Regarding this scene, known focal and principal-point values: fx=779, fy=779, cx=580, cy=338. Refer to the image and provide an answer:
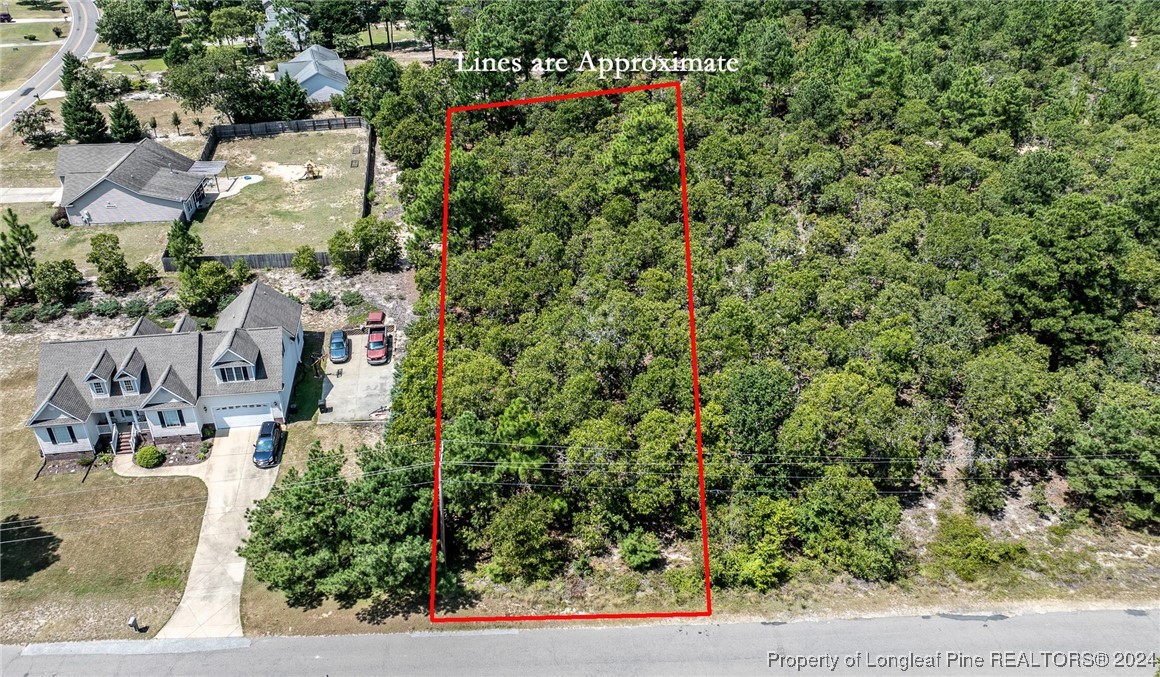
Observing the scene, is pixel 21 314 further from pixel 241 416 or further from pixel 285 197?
pixel 285 197

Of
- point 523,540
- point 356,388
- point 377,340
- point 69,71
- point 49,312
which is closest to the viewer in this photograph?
point 523,540

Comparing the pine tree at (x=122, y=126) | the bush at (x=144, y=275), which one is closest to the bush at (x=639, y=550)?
the bush at (x=144, y=275)

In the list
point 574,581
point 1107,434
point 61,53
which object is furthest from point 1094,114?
point 61,53

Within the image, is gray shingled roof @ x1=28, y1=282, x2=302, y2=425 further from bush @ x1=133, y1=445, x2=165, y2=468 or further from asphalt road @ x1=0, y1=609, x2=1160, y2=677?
asphalt road @ x1=0, y1=609, x2=1160, y2=677

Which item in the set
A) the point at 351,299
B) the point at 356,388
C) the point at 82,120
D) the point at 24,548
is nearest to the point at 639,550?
the point at 356,388

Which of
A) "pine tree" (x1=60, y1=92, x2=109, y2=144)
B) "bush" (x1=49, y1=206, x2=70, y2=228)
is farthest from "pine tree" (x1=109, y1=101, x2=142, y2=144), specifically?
"bush" (x1=49, y1=206, x2=70, y2=228)
